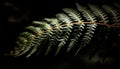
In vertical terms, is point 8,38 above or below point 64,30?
above

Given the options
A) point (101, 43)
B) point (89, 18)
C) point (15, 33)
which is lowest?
point (101, 43)

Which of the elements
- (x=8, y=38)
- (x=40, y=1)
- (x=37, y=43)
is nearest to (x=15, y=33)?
(x=8, y=38)

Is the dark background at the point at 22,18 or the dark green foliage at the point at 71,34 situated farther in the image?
the dark background at the point at 22,18

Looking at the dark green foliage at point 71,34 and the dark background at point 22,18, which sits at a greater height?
the dark background at point 22,18

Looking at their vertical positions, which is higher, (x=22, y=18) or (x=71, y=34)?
(x=22, y=18)

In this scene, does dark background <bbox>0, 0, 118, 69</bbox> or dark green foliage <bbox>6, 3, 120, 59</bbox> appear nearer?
dark green foliage <bbox>6, 3, 120, 59</bbox>

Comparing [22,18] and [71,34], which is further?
[22,18]

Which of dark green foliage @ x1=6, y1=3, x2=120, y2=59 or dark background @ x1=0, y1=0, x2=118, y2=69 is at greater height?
dark background @ x1=0, y1=0, x2=118, y2=69

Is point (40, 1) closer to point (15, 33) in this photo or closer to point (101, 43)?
point (15, 33)
